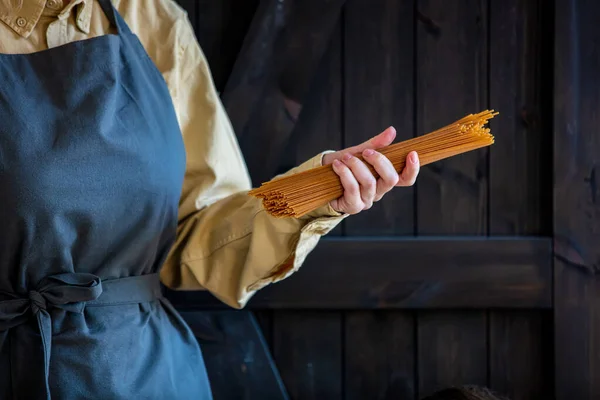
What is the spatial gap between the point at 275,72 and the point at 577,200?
673mm

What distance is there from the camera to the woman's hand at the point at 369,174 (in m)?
0.82

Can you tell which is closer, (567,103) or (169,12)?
(169,12)

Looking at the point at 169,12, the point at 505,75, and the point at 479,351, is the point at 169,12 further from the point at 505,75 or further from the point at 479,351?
the point at 479,351

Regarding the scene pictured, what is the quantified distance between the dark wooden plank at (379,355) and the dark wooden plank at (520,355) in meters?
0.18

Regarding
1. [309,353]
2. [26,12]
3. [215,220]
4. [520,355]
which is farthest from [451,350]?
[26,12]

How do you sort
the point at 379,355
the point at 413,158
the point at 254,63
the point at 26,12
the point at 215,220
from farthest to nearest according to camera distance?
the point at 379,355 → the point at 254,63 → the point at 215,220 → the point at 26,12 → the point at 413,158

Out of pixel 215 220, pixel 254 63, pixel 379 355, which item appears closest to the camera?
pixel 215 220

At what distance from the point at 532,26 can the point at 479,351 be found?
698 millimetres

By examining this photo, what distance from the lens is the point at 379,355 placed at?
4.77ft

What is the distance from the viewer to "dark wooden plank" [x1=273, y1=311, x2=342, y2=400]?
4.72ft

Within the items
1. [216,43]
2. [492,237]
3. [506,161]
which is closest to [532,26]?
[506,161]

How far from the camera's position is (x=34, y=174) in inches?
33.3

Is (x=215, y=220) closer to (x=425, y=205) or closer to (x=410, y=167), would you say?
(x=410, y=167)

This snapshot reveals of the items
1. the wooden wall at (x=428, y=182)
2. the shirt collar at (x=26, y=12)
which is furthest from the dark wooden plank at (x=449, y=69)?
the shirt collar at (x=26, y=12)
